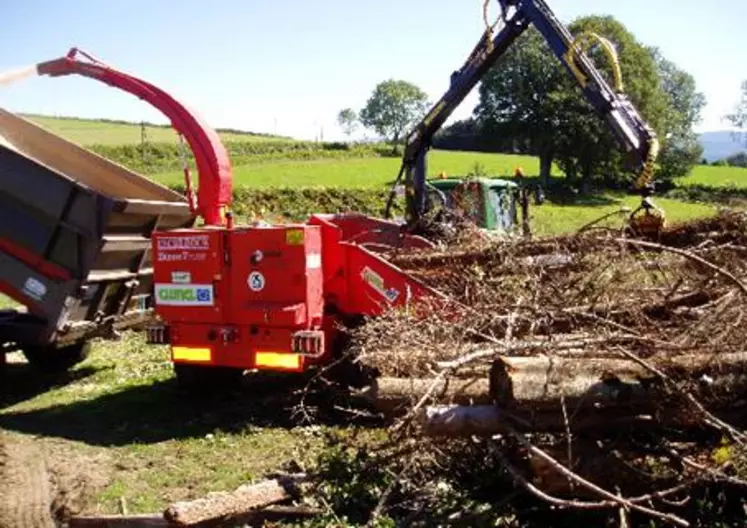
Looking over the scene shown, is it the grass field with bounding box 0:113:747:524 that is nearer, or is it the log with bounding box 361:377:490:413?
the log with bounding box 361:377:490:413

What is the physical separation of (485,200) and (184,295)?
161 inches

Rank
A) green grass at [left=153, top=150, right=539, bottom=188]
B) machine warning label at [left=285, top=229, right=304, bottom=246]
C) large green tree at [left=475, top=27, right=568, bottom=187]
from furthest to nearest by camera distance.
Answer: large green tree at [left=475, top=27, right=568, bottom=187], green grass at [left=153, top=150, right=539, bottom=188], machine warning label at [left=285, top=229, right=304, bottom=246]

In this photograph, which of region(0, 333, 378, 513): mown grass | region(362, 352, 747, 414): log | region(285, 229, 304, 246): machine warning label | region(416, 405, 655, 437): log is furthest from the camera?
region(285, 229, 304, 246): machine warning label

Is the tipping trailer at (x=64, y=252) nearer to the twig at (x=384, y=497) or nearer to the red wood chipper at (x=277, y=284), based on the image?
the red wood chipper at (x=277, y=284)

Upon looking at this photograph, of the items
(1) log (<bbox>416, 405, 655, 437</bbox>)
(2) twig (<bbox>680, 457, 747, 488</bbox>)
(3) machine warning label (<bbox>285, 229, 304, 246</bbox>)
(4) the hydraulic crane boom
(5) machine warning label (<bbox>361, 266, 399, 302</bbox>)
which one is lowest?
(2) twig (<bbox>680, 457, 747, 488</bbox>)

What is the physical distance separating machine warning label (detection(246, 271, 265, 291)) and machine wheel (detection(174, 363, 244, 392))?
115 centimetres

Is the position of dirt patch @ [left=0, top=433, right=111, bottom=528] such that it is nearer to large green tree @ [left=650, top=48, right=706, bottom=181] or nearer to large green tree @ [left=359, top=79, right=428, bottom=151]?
large green tree @ [left=650, top=48, right=706, bottom=181]

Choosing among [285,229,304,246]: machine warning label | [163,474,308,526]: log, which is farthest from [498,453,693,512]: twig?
[285,229,304,246]: machine warning label

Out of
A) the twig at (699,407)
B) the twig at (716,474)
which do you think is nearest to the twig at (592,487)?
the twig at (716,474)

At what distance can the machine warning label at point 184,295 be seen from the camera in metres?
7.53

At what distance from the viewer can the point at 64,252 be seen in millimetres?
8117

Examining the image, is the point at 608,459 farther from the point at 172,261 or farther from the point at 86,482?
the point at 172,261

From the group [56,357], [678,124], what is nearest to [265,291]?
[56,357]

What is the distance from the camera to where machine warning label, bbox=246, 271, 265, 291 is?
728 cm
